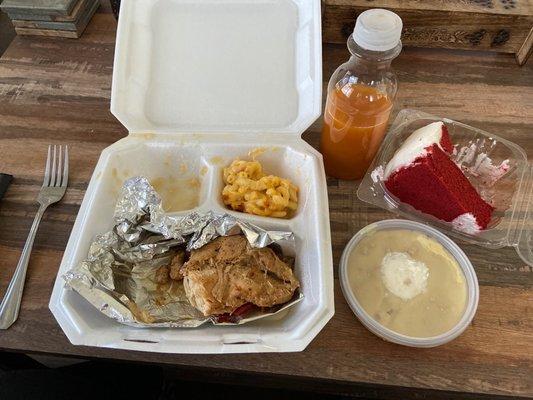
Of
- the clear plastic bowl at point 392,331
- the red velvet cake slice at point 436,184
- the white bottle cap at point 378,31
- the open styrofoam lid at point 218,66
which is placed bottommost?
the clear plastic bowl at point 392,331

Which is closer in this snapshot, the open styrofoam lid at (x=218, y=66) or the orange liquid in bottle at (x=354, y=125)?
the orange liquid in bottle at (x=354, y=125)

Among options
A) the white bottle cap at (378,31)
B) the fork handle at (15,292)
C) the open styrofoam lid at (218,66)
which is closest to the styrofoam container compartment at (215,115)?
the open styrofoam lid at (218,66)

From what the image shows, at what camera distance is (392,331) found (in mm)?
828

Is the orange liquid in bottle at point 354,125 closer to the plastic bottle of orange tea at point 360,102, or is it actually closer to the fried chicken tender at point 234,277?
the plastic bottle of orange tea at point 360,102

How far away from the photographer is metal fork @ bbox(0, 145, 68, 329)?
2.92 ft

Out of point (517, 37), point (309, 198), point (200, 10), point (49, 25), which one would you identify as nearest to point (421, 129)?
point (309, 198)

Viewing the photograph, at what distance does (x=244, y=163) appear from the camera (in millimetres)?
1041

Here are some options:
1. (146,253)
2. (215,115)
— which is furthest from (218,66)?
(146,253)

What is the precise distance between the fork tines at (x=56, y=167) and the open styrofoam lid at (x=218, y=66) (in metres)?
0.19

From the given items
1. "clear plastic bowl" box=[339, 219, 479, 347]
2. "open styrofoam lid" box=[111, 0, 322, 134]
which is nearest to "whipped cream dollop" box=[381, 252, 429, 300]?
"clear plastic bowl" box=[339, 219, 479, 347]

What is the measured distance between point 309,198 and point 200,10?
26.9 inches

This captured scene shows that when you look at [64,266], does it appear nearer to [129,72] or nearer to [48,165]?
[48,165]

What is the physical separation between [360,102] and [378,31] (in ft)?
0.60

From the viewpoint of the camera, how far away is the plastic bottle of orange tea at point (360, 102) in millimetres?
879
